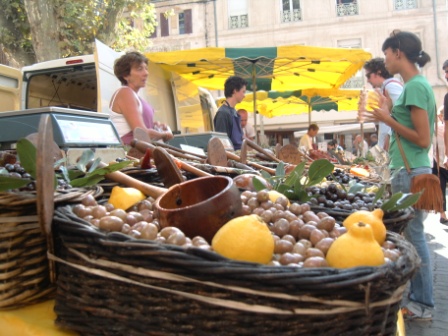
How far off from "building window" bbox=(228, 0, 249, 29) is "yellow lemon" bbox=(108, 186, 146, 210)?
24.9 m

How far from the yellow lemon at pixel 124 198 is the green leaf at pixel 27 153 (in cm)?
27

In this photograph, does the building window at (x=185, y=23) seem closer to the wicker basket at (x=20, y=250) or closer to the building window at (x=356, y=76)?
the building window at (x=356, y=76)

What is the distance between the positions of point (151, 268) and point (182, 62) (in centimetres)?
629

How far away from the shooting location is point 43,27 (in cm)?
977

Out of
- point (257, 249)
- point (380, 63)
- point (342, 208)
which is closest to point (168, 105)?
point (380, 63)

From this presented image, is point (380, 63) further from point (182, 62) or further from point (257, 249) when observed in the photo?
point (257, 249)

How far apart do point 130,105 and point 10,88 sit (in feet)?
10.9

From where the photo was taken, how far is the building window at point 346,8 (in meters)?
23.9

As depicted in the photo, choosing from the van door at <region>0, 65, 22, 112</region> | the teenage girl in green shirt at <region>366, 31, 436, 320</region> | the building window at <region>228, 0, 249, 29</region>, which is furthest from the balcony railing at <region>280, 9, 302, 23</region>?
the teenage girl in green shirt at <region>366, 31, 436, 320</region>

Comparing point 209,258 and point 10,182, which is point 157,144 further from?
point 209,258

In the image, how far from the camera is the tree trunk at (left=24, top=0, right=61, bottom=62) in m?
9.62

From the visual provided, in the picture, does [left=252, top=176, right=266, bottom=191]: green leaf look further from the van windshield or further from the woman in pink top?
the van windshield

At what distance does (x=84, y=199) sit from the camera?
1314 millimetres

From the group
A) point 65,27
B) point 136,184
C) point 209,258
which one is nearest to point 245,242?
point 209,258
